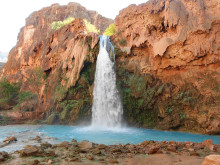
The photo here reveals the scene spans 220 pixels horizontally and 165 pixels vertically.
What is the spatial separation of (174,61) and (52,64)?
47.2 feet

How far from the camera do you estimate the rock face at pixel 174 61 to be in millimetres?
12859

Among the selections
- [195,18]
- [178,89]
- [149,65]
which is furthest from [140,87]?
[195,18]

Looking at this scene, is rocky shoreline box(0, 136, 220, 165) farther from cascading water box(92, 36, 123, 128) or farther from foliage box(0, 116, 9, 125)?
foliage box(0, 116, 9, 125)

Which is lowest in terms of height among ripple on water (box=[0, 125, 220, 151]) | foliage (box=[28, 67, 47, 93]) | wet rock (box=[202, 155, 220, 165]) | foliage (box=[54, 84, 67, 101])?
ripple on water (box=[0, 125, 220, 151])

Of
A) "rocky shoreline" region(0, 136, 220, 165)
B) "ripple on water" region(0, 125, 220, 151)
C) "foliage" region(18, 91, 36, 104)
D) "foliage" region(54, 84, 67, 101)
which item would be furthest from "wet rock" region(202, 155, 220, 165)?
"foliage" region(18, 91, 36, 104)

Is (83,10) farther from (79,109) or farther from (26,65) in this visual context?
(79,109)

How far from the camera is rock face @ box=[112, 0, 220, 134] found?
12859 mm

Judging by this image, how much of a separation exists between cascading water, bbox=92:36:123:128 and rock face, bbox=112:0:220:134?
936 mm

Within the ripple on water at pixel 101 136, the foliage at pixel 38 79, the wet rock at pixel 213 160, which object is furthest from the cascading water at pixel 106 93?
the wet rock at pixel 213 160

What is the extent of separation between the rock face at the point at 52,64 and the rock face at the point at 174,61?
385 cm

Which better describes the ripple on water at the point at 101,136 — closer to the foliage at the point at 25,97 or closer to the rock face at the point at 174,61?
the rock face at the point at 174,61

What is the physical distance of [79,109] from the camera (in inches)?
652

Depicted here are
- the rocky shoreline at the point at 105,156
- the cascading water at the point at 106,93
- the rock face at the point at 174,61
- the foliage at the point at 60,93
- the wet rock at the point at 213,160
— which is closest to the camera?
the wet rock at the point at 213,160

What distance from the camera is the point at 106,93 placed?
16.0 meters
